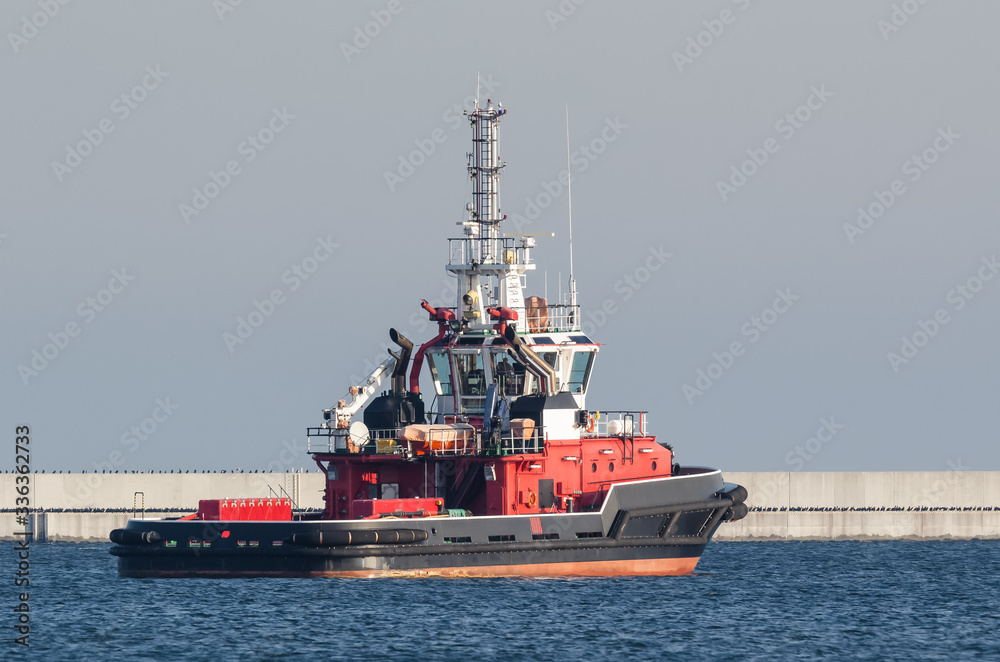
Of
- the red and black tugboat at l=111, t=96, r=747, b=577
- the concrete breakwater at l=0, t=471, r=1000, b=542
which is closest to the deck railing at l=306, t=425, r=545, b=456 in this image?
the red and black tugboat at l=111, t=96, r=747, b=577

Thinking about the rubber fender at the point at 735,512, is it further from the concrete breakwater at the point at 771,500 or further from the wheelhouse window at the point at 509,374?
the concrete breakwater at the point at 771,500

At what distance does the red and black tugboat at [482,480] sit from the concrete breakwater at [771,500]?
2494 cm

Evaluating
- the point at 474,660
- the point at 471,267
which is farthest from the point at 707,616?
the point at 471,267

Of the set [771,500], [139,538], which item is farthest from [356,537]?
[771,500]

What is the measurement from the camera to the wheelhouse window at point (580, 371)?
151 feet

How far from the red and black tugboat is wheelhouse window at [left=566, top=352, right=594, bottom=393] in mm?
41

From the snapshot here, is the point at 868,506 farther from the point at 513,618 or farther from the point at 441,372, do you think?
the point at 513,618

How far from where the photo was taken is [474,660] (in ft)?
108

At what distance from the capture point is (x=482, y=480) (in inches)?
1732

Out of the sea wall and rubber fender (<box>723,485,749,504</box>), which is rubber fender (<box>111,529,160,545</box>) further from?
the sea wall

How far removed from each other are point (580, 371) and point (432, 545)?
7.03 m

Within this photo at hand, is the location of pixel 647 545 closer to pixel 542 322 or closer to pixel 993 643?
pixel 542 322

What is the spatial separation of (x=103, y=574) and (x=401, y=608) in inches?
497

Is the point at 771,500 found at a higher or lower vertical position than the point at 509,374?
lower
